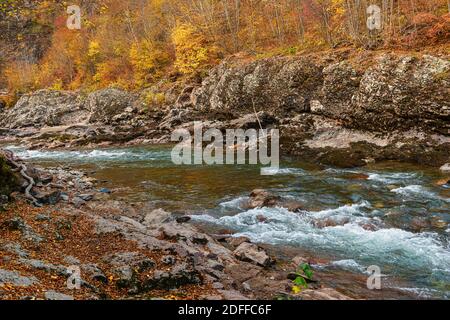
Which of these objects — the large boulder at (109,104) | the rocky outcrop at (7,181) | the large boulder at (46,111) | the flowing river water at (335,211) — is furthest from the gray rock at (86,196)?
the large boulder at (46,111)

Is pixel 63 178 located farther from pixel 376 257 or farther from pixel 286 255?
pixel 376 257

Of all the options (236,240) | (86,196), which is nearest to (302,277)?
(236,240)

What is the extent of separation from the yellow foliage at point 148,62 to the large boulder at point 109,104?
10.3 ft

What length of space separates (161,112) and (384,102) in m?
21.5

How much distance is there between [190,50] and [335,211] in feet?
96.2

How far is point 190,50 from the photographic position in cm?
3778

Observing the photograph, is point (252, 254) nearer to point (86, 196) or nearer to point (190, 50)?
point (86, 196)

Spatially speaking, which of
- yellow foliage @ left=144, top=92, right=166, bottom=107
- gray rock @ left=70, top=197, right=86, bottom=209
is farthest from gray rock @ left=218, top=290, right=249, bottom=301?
yellow foliage @ left=144, top=92, right=166, bottom=107

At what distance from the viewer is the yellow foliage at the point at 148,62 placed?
144ft

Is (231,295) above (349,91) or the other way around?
the other way around

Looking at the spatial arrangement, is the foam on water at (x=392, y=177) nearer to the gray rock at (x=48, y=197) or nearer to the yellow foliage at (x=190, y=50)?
the gray rock at (x=48, y=197)
